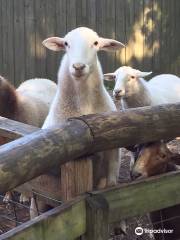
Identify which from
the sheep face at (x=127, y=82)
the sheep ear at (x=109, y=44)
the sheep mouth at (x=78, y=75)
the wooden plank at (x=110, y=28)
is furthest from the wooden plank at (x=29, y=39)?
the sheep mouth at (x=78, y=75)

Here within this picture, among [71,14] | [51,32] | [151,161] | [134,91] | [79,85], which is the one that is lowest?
[134,91]

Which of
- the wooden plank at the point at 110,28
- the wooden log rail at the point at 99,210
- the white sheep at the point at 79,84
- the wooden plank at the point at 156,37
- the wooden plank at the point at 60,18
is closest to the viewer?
the wooden log rail at the point at 99,210

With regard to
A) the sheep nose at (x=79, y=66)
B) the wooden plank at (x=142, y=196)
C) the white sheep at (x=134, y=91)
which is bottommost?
the white sheep at (x=134, y=91)

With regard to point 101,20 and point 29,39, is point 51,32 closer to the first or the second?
point 29,39

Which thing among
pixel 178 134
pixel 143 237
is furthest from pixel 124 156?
pixel 178 134

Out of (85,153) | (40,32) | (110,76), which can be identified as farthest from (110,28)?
(85,153)

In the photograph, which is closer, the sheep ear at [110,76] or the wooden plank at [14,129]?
the wooden plank at [14,129]

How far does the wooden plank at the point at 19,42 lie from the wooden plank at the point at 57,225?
9.85 m

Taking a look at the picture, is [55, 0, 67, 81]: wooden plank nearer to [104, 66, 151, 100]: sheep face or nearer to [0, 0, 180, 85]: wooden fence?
[0, 0, 180, 85]: wooden fence

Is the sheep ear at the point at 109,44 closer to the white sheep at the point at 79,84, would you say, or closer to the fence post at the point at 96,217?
the white sheep at the point at 79,84

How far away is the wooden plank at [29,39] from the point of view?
12.0 metres

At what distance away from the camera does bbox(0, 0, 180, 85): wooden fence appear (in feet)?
39.4

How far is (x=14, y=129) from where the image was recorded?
9.77ft

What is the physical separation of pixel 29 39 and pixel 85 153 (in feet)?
32.4
